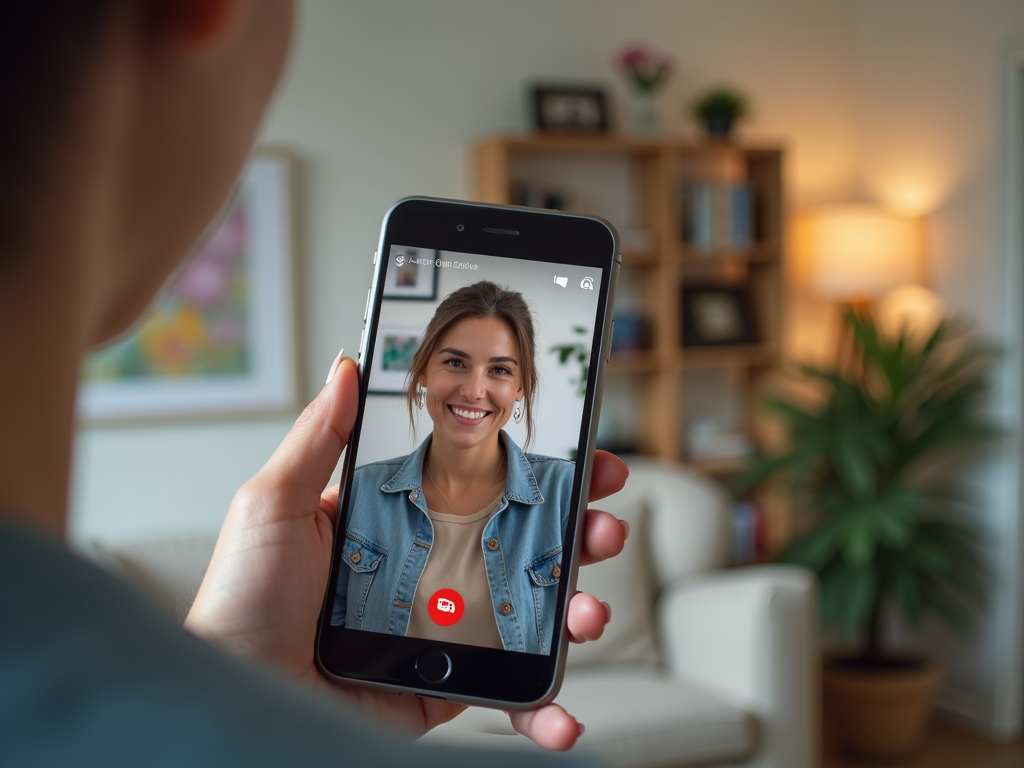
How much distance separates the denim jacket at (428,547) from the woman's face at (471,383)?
16 mm

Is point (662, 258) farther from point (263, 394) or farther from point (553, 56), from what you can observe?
point (263, 394)

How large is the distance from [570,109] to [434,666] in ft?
8.69

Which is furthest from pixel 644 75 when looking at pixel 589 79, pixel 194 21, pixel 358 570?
pixel 194 21

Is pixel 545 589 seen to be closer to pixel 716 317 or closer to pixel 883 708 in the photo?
pixel 883 708

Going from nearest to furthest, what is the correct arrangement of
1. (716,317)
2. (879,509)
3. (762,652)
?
(762,652) < (879,509) < (716,317)

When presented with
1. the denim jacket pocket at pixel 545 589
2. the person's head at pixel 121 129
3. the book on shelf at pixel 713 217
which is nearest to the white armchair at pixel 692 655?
the book on shelf at pixel 713 217

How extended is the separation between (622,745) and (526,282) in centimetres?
162

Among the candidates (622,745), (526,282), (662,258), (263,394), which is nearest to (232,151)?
(526,282)

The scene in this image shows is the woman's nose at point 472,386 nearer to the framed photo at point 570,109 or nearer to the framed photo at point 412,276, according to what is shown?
the framed photo at point 412,276

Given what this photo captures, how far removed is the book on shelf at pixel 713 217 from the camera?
3180 mm

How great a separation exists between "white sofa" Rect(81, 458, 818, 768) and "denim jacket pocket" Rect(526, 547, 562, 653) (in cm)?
137

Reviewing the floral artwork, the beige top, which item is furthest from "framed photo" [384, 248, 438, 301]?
the floral artwork

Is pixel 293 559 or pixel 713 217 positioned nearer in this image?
pixel 293 559

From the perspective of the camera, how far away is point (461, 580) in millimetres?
632
